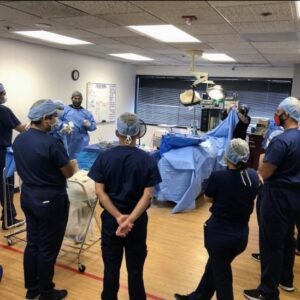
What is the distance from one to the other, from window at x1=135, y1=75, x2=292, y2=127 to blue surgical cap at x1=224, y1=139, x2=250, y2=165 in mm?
5083

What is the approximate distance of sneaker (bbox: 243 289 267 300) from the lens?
251 cm

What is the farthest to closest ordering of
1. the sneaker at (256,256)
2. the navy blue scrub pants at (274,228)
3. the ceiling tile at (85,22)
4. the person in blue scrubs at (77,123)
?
the person in blue scrubs at (77,123)
the sneaker at (256,256)
the ceiling tile at (85,22)
the navy blue scrub pants at (274,228)

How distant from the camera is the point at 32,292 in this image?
242 centimetres

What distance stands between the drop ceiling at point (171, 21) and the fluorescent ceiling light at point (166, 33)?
122 millimetres

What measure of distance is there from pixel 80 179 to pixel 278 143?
1.63m

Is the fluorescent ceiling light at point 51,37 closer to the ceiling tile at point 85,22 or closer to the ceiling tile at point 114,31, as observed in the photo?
the ceiling tile at point 114,31

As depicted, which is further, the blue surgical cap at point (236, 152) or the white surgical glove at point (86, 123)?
the white surgical glove at point (86, 123)

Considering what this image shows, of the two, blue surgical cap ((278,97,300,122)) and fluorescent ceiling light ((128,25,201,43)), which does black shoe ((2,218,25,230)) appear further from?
blue surgical cap ((278,97,300,122))

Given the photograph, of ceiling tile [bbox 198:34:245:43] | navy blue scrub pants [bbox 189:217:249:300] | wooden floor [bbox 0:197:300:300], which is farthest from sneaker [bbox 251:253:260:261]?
ceiling tile [bbox 198:34:245:43]


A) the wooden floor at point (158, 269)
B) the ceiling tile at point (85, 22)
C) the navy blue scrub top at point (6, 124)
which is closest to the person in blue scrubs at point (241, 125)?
the wooden floor at point (158, 269)

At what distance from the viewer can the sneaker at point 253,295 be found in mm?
2510

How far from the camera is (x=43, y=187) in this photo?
2.19 meters

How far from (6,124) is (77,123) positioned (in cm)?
145

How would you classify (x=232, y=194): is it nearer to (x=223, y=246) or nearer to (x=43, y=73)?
(x=223, y=246)
